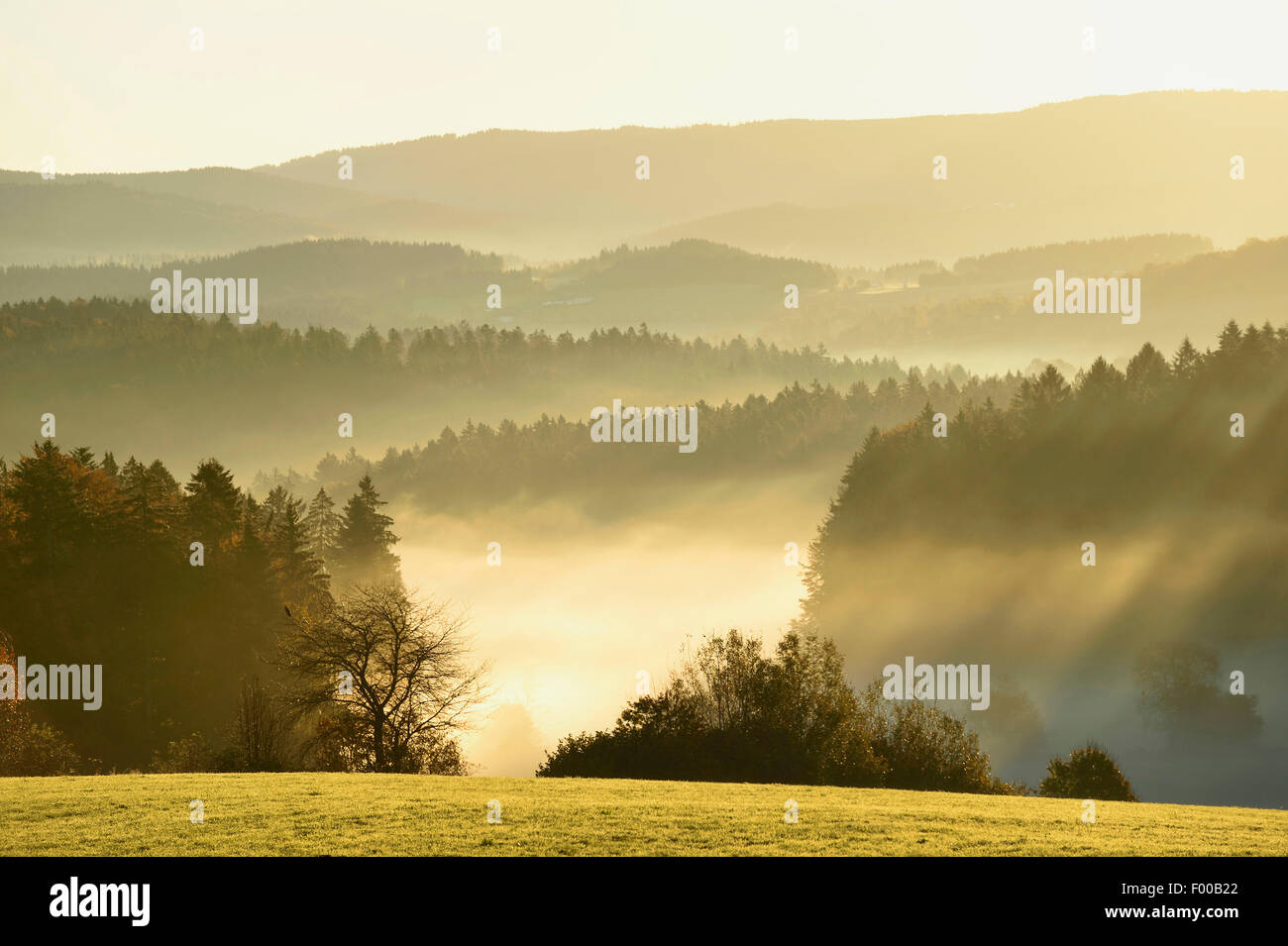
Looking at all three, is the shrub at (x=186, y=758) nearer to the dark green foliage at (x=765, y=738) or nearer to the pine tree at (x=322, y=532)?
the dark green foliage at (x=765, y=738)

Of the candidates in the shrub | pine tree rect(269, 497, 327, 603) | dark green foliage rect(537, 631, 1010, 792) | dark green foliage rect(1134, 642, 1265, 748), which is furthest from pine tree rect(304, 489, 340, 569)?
dark green foliage rect(1134, 642, 1265, 748)

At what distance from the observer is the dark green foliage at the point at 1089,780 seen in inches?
2259

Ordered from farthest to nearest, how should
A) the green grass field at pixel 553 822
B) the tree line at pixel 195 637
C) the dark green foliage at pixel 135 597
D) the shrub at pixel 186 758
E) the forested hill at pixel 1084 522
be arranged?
1. the forested hill at pixel 1084 522
2. the dark green foliage at pixel 135 597
3. the shrub at pixel 186 758
4. the tree line at pixel 195 637
5. the green grass field at pixel 553 822

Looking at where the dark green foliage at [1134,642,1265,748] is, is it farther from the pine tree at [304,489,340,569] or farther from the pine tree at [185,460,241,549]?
the pine tree at [185,460,241,549]

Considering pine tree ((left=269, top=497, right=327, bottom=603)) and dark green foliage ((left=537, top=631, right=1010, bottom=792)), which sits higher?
pine tree ((left=269, top=497, right=327, bottom=603))

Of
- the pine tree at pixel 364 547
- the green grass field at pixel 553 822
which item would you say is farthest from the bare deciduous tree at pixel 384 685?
the pine tree at pixel 364 547

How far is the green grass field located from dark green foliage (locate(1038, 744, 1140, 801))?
18.7m

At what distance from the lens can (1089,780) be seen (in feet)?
190

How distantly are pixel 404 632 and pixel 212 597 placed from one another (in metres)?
26.6

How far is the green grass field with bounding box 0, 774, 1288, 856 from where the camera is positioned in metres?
26.3

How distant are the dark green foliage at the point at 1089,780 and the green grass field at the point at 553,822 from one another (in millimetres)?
18720
